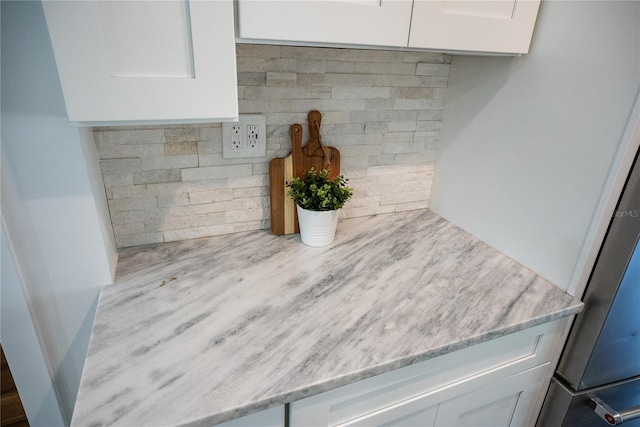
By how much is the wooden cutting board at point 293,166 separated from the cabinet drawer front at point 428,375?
587mm

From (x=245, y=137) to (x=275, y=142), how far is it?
0.32ft

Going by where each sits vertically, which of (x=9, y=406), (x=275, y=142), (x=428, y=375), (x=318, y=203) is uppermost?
(x=275, y=142)

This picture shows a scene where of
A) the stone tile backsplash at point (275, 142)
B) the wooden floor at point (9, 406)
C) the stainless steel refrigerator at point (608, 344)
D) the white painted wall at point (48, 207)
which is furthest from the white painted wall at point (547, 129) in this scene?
the wooden floor at point (9, 406)

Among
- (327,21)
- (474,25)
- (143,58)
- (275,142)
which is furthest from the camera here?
(275,142)

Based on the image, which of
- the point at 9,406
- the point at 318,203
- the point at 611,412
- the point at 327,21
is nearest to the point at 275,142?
the point at 318,203

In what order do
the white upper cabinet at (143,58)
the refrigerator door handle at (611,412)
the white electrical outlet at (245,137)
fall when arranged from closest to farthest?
1. the white upper cabinet at (143,58)
2. the refrigerator door handle at (611,412)
3. the white electrical outlet at (245,137)

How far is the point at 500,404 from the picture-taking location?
106 cm

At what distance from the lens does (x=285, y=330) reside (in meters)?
0.81

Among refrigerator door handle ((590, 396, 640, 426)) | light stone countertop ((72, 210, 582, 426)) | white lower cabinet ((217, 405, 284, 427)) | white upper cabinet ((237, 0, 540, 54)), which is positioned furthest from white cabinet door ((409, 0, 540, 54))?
refrigerator door handle ((590, 396, 640, 426))

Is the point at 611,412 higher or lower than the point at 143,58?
lower

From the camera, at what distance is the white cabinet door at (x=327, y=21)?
73cm

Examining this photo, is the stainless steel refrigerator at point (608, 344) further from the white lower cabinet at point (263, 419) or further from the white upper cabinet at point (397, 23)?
the white lower cabinet at point (263, 419)

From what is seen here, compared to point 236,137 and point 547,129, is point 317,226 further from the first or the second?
point 547,129

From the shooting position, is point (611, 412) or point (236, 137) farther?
point (236, 137)
